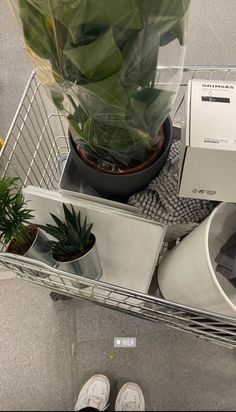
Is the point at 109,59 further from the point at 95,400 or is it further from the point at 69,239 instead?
the point at 95,400

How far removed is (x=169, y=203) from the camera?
0.64 m

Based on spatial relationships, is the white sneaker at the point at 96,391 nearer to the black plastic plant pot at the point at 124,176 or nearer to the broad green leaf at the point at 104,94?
the black plastic plant pot at the point at 124,176

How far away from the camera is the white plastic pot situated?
0.52 meters

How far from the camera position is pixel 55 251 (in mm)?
638

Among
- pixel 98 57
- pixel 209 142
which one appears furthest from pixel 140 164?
pixel 98 57

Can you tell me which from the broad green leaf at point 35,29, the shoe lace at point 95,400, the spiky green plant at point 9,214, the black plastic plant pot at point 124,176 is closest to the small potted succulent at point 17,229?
the spiky green plant at point 9,214

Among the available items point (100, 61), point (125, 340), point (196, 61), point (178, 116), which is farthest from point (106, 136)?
point (196, 61)

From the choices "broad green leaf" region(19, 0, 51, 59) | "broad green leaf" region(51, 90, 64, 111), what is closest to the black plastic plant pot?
"broad green leaf" region(51, 90, 64, 111)

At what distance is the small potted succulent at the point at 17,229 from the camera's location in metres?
0.57

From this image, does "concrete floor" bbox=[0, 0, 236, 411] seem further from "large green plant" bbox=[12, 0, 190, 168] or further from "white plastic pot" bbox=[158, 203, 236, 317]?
"large green plant" bbox=[12, 0, 190, 168]

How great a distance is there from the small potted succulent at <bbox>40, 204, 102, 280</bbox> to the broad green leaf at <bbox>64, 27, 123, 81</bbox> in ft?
1.01

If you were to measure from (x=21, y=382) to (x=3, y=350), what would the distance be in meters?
0.11

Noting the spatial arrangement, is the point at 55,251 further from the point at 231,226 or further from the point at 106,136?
the point at 231,226

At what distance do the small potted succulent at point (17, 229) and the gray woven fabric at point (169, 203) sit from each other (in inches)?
8.0
